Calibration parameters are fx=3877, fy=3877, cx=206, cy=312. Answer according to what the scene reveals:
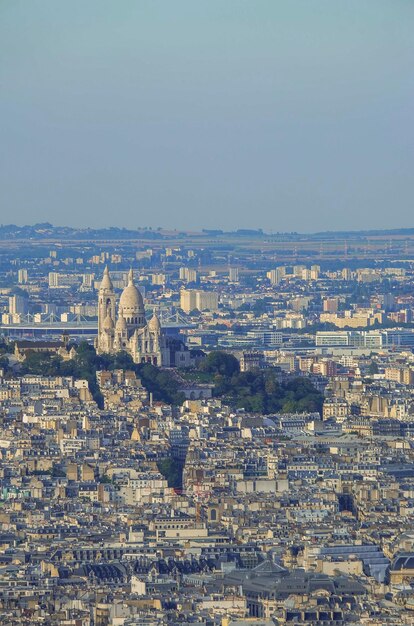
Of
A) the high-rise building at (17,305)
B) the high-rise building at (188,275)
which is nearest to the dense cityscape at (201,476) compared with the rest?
the high-rise building at (17,305)

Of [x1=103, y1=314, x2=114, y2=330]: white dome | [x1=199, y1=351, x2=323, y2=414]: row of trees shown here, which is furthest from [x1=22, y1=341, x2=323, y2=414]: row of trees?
[x1=103, y1=314, x2=114, y2=330]: white dome

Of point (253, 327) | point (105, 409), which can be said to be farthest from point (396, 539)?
point (253, 327)

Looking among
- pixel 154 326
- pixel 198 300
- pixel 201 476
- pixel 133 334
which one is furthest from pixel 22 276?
pixel 201 476

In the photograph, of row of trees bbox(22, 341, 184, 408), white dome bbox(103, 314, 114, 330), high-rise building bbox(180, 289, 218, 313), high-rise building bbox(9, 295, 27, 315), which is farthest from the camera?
high-rise building bbox(180, 289, 218, 313)

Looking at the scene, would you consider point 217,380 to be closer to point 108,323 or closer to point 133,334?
point 133,334

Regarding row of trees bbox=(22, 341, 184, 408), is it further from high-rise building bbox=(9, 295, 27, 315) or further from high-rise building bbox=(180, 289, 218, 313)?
high-rise building bbox=(180, 289, 218, 313)

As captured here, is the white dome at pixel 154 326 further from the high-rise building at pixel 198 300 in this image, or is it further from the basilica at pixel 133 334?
the high-rise building at pixel 198 300
